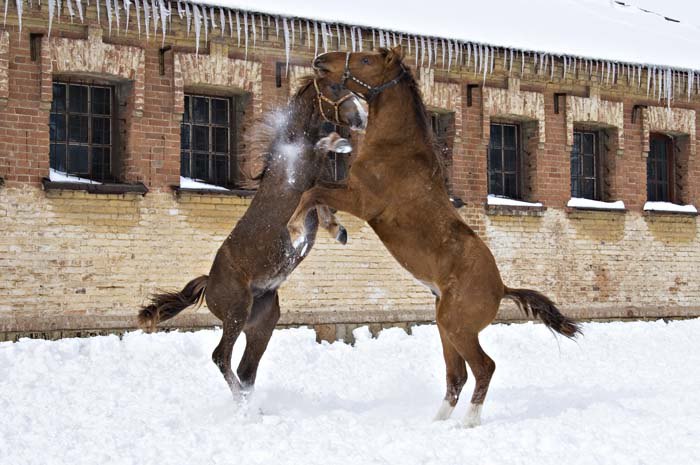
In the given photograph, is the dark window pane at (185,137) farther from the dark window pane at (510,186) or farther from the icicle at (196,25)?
the dark window pane at (510,186)

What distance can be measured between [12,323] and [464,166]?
6641 mm

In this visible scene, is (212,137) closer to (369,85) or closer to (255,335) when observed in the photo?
(255,335)

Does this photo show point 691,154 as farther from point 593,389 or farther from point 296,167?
point 296,167

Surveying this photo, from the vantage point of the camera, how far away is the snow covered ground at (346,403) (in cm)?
630

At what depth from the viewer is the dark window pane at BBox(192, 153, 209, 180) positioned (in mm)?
12758

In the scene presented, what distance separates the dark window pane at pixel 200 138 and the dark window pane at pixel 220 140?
0.37 ft

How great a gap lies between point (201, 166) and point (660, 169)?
27.1 ft

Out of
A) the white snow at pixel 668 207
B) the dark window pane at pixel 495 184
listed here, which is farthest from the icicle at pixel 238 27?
the white snow at pixel 668 207

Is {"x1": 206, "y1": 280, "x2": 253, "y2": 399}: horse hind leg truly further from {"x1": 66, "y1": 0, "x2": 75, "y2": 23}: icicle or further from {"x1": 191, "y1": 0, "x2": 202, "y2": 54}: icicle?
{"x1": 191, "y1": 0, "x2": 202, "y2": 54}: icicle

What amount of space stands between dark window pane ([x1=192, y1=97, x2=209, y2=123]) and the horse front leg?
18.9 ft

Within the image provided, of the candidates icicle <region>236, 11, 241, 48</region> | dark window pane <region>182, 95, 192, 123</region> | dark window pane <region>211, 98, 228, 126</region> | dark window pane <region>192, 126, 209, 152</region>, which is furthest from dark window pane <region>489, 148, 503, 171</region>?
dark window pane <region>182, 95, 192, 123</region>

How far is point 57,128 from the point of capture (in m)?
11.8

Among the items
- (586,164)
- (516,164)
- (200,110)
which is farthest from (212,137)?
(586,164)

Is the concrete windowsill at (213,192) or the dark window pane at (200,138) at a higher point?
the dark window pane at (200,138)
